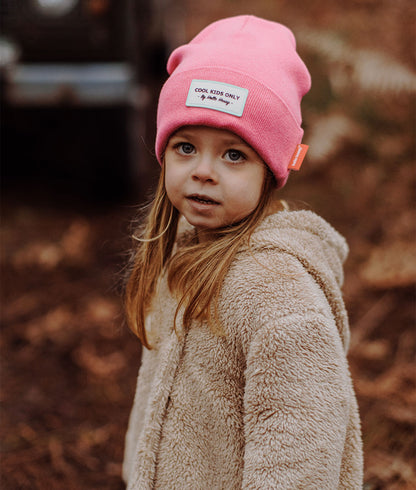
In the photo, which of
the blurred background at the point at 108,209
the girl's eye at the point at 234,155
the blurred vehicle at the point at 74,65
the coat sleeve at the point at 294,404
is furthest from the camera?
the blurred vehicle at the point at 74,65

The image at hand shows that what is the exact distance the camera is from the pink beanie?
1312 millimetres

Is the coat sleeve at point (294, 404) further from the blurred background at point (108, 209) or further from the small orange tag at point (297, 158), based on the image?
the blurred background at point (108, 209)

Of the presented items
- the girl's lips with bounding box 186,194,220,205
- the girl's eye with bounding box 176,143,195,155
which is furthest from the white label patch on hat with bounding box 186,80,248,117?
the girl's lips with bounding box 186,194,220,205

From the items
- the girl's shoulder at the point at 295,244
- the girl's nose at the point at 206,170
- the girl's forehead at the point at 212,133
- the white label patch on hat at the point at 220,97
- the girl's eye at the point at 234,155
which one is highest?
the white label patch on hat at the point at 220,97

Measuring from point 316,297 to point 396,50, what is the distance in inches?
165

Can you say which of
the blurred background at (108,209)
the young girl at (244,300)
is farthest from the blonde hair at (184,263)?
the blurred background at (108,209)

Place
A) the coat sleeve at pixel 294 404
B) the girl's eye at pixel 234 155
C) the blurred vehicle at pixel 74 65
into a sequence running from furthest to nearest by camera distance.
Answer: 1. the blurred vehicle at pixel 74 65
2. the girl's eye at pixel 234 155
3. the coat sleeve at pixel 294 404

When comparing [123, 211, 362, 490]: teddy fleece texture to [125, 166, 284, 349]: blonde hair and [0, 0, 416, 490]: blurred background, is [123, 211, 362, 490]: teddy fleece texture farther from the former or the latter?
[0, 0, 416, 490]: blurred background

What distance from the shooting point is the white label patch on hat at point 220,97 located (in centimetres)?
130

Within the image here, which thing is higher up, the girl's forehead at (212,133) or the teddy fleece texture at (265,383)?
the girl's forehead at (212,133)

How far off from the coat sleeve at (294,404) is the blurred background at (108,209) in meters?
1.17

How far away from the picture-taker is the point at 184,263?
149 centimetres

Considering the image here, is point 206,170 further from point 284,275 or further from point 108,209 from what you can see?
point 108,209

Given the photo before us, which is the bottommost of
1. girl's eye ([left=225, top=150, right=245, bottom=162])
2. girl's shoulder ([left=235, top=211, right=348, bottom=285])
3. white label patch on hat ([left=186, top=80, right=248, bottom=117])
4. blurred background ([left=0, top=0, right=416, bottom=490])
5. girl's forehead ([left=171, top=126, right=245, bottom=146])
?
blurred background ([left=0, top=0, right=416, bottom=490])
